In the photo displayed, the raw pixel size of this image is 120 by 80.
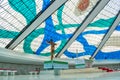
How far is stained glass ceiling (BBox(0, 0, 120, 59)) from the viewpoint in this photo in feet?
85.7

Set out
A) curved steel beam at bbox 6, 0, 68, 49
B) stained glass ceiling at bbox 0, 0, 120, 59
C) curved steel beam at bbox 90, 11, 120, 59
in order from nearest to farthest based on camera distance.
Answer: stained glass ceiling at bbox 0, 0, 120, 59
curved steel beam at bbox 6, 0, 68, 49
curved steel beam at bbox 90, 11, 120, 59

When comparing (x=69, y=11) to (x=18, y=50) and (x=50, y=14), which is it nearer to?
(x=50, y=14)

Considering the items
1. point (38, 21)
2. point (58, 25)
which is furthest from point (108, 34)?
point (38, 21)

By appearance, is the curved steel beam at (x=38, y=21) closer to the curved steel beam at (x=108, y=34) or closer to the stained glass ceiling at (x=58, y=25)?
the stained glass ceiling at (x=58, y=25)

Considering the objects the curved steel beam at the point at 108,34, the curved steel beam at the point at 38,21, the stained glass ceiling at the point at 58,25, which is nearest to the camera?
the stained glass ceiling at the point at 58,25

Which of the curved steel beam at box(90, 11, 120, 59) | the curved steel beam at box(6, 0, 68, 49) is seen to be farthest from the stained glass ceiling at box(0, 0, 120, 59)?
the curved steel beam at box(90, 11, 120, 59)

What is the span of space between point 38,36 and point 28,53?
356 cm

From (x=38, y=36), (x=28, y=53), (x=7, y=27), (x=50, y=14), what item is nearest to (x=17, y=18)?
(x=7, y=27)

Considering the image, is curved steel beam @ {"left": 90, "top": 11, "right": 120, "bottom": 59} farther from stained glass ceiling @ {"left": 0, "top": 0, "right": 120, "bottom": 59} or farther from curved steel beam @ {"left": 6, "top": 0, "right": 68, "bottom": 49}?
curved steel beam @ {"left": 6, "top": 0, "right": 68, "bottom": 49}

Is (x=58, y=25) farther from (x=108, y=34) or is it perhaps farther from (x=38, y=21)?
(x=108, y=34)

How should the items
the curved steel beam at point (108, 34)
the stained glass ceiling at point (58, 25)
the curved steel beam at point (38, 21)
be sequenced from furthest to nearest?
the curved steel beam at point (108, 34) < the curved steel beam at point (38, 21) < the stained glass ceiling at point (58, 25)

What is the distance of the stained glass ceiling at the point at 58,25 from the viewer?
2612 cm

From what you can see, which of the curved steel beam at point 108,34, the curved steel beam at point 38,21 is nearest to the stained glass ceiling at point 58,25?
the curved steel beam at point 38,21

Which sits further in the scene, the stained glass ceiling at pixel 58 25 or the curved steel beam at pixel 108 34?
the curved steel beam at pixel 108 34
